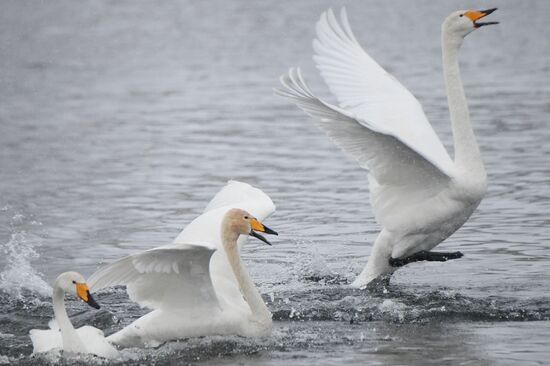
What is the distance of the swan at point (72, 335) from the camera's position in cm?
757

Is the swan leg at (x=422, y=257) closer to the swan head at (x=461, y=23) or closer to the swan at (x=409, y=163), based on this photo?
the swan at (x=409, y=163)

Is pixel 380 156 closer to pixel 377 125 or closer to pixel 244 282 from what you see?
pixel 377 125

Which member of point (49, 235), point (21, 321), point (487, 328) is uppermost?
point (49, 235)

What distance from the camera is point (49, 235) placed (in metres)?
11.3

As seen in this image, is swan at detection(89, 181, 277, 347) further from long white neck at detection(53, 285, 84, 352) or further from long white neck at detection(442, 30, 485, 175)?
long white neck at detection(442, 30, 485, 175)

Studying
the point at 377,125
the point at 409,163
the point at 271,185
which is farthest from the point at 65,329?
the point at 271,185

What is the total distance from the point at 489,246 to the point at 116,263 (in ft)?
13.9

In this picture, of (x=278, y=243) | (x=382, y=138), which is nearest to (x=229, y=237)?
(x=382, y=138)

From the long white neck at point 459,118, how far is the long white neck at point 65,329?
3180 millimetres

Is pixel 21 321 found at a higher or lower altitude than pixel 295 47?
lower

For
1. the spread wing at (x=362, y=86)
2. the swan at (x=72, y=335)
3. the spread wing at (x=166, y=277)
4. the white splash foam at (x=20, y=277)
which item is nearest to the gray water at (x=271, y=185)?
the white splash foam at (x=20, y=277)

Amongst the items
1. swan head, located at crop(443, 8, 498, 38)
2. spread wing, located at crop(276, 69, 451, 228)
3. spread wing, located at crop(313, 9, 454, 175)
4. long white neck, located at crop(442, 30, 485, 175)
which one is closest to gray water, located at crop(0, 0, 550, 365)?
spread wing, located at crop(276, 69, 451, 228)

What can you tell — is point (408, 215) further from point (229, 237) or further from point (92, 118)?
point (92, 118)

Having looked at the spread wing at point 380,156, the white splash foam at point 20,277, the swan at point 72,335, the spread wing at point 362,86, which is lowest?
the swan at point 72,335
